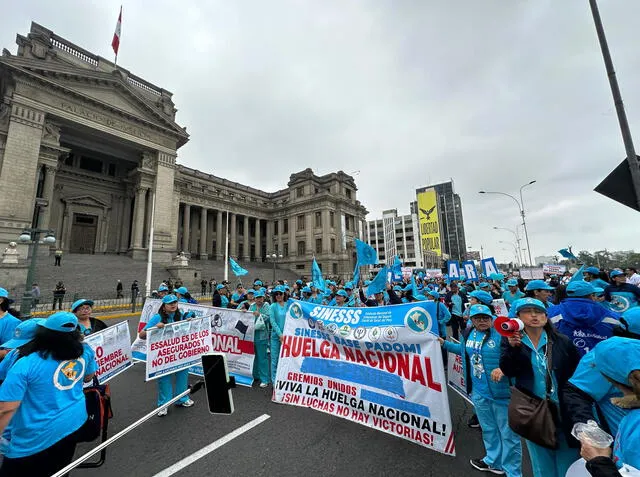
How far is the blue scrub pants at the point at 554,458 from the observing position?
219cm

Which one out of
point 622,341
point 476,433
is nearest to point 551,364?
point 622,341

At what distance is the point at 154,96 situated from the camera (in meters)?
33.7

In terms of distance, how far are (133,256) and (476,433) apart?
104 feet

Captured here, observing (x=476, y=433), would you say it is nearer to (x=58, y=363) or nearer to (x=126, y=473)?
(x=126, y=473)

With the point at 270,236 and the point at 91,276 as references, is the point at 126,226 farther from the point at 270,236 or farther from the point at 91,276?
the point at 270,236

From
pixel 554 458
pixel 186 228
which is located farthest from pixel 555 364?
pixel 186 228

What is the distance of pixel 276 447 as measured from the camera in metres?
3.47

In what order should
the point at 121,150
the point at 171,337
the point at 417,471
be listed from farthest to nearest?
the point at 121,150 → the point at 171,337 → the point at 417,471

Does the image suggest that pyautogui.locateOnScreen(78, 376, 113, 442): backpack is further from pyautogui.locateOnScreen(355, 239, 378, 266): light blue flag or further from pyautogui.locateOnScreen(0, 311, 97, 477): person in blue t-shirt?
pyautogui.locateOnScreen(355, 239, 378, 266): light blue flag

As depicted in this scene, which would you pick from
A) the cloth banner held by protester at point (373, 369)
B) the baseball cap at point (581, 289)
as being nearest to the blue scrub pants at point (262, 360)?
the cloth banner held by protester at point (373, 369)

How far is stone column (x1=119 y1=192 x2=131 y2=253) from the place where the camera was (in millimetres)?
31991

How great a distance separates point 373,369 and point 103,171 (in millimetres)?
39989

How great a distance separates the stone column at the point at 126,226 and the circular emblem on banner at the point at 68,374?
34760 mm

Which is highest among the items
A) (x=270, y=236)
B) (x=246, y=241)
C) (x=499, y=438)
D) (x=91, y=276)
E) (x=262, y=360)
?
(x=270, y=236)
